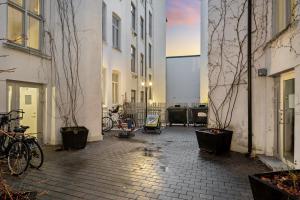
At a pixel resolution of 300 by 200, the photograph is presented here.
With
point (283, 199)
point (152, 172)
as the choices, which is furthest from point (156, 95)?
point (283, 199)

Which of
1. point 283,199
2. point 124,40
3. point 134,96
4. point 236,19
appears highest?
point 124,40

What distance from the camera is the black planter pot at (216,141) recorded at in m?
7.15

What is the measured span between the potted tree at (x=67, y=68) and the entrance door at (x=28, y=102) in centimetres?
60

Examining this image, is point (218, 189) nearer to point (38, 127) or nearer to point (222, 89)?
point (222, 89)

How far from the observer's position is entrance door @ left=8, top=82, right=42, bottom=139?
22.4 ft

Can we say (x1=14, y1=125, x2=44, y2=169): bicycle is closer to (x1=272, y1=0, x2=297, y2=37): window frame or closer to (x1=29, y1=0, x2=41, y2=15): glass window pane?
(x1=29, y1=0, x2=41, y2=15): glass window pane

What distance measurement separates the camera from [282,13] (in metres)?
6.17

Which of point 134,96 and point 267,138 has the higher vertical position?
point 134,96

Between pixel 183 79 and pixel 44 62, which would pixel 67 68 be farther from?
pixel 183 79

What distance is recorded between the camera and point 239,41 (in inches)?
293

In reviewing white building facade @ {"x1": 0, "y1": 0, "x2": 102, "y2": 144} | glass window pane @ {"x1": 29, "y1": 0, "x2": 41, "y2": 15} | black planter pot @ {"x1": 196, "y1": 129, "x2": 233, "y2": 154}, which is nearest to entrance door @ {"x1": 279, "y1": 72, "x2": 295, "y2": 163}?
black planter pot @ {"x1": 196, "y1": 129, "x2": 233, "y2": 154}

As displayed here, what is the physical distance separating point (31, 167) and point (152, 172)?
102 inches

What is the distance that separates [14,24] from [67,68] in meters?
2.03

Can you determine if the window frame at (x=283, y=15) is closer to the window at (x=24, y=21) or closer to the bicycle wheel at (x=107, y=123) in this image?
the window at (x=24, y=21)
